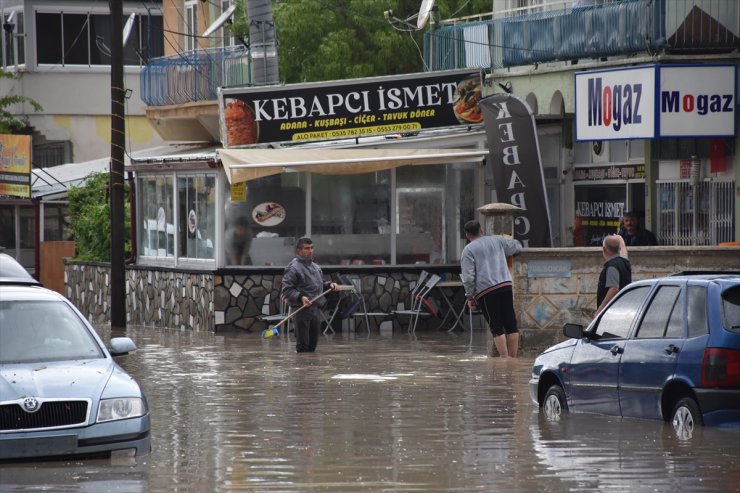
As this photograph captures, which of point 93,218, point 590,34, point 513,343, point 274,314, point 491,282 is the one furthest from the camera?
point 93,218

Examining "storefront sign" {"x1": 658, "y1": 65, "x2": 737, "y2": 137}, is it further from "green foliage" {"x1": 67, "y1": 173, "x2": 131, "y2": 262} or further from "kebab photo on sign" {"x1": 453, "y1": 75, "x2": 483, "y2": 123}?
"green foliage" {"x1": 67, "y1": 173, "x2": 131, "y2": 262}

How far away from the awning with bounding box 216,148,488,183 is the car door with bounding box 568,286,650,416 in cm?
1227

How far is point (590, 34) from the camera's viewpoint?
26172mm

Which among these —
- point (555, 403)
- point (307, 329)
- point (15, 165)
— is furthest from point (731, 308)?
point (15, 165)

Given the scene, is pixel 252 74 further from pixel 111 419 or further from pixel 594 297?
pixel 111 419

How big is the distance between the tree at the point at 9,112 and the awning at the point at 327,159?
61.6 feet

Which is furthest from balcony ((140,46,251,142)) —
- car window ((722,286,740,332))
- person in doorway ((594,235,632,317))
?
car window ((722,286,740,332))

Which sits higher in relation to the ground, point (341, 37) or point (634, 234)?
point (341, 37)

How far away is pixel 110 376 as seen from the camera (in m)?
11.8

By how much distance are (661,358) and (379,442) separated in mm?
2312

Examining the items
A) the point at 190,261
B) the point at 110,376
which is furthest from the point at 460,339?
the point at 110,376

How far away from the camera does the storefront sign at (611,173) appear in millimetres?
26750

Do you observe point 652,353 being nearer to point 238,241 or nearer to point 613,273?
point 613,273

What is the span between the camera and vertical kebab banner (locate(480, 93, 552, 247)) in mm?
25375
